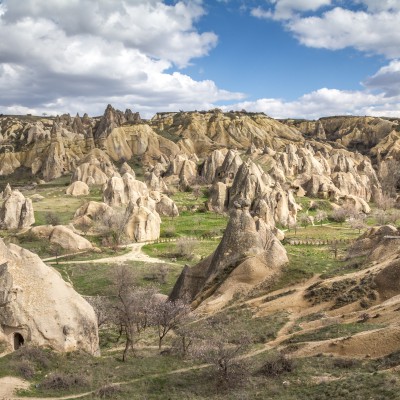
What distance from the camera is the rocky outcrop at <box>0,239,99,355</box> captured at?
26359 mm

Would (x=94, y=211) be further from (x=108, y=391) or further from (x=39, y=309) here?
(x=108, y=391)

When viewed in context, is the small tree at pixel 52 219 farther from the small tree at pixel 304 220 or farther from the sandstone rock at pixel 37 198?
the small tree at pixel 304 220

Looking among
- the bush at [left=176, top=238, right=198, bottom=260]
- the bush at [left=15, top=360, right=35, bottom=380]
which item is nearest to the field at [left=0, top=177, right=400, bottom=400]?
the bush at [left=15, top=360, right=35, bottom=380]

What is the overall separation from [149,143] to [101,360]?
15318 centimetres

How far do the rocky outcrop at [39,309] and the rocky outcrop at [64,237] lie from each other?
41.6 meters

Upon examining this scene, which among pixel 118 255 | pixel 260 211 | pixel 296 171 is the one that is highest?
pixel 296 171

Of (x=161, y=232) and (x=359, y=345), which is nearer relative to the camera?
(x=359, y=345)

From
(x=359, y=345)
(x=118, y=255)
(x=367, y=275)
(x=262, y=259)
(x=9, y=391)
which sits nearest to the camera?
(x=9, y=391)

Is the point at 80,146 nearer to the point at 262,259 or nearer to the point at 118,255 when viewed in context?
the point at 118,255

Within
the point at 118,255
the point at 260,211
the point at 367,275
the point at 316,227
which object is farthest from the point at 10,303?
the point at 316,227

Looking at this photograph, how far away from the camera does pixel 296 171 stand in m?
138

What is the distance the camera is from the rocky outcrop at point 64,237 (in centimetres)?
7125

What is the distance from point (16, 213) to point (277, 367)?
71432 millimetres

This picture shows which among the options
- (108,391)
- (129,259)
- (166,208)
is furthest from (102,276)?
(166,208)
